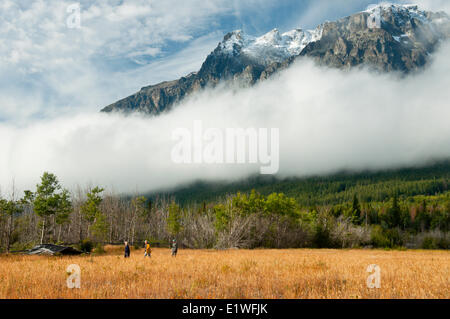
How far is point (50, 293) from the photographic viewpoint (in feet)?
31.8

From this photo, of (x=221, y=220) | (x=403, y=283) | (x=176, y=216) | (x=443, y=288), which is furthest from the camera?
(x=176, y=216)

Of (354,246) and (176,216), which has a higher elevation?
(176,216)

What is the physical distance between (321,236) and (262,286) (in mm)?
66950

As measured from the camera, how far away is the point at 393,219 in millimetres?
130000
